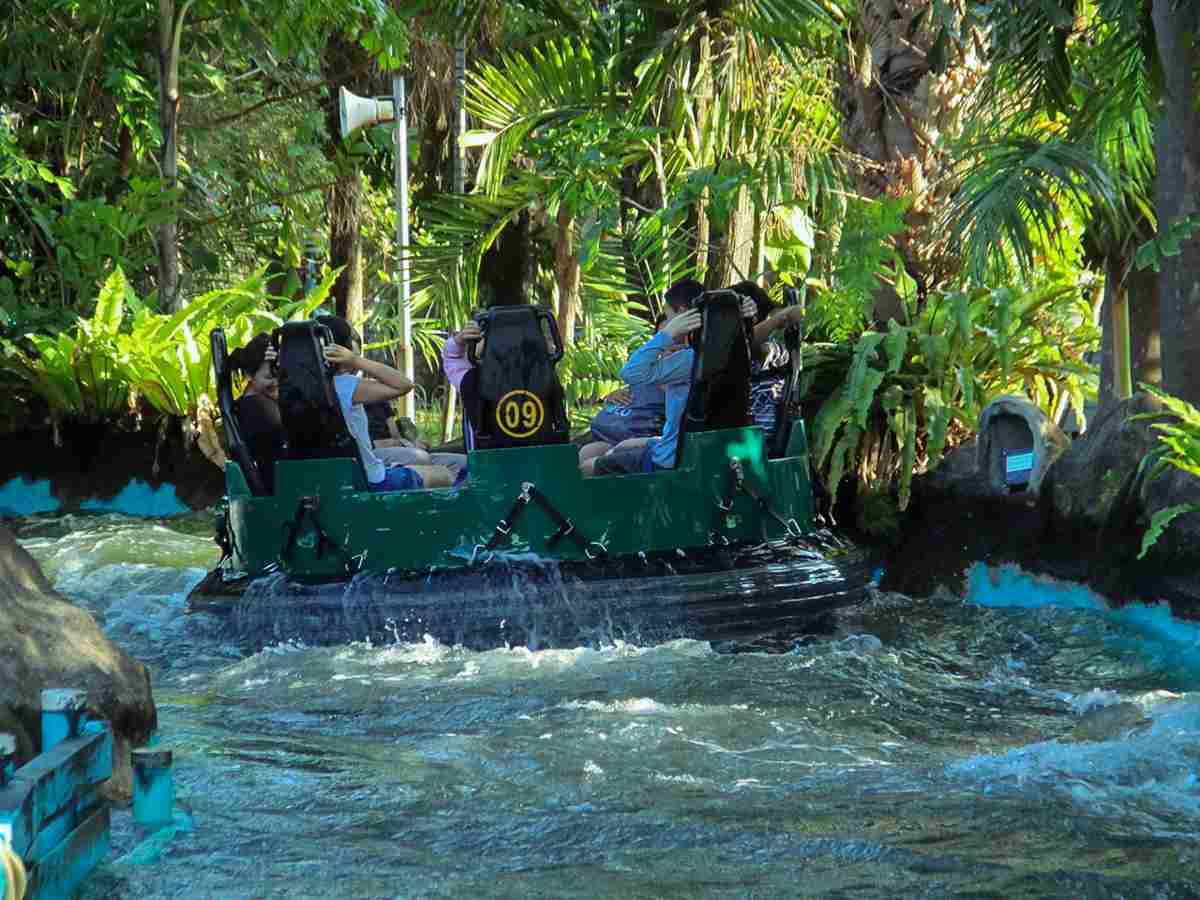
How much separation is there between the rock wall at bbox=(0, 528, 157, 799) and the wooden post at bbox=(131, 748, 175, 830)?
0.27 m

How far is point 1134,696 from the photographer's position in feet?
18.2

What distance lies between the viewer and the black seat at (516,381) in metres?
6.73

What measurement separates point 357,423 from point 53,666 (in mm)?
2911

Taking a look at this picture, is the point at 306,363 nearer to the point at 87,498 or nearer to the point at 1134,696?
the point at 1134,696

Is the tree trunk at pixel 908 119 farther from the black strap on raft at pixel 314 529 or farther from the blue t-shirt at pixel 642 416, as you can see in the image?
the black strap on raft at pixel 314 529

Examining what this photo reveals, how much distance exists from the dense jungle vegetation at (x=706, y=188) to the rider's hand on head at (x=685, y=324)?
130 centimetres

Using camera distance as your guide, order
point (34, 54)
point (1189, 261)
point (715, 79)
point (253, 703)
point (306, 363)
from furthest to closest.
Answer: point (34, 54) → point (715, 79) → point (1189, 261) → point (306, 363) → point (253, 703)

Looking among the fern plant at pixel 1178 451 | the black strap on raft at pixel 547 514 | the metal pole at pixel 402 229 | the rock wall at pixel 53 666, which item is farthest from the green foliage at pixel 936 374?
the rock wall at pixel 53 666

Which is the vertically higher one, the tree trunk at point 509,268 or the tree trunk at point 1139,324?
the tree trunk at point 509,268

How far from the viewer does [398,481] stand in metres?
7.22

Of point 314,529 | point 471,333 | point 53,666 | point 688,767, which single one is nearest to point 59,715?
point 53,666

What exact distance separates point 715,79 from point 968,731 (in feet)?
18.3

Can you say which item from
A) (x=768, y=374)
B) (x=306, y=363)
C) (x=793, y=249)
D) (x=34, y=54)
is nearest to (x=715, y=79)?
(x=793, y=249)

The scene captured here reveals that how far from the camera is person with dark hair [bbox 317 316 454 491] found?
23.0ft
